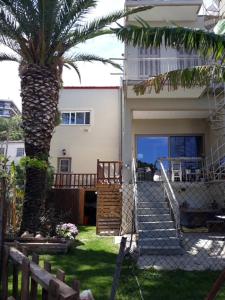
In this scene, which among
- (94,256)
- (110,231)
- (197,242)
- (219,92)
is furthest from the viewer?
(219,92)

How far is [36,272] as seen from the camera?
3617 mm

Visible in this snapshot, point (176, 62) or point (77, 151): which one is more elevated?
point (176, 62)

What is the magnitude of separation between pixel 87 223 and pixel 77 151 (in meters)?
4.22

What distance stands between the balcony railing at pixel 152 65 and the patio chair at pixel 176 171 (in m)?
4.17

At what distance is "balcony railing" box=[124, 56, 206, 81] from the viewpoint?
15.7m

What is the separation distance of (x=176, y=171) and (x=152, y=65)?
15.8ft

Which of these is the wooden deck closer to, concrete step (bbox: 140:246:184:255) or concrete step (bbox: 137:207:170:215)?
concrete step (bbox: 137:207:170:215)

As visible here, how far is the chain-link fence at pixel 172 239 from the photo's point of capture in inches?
262

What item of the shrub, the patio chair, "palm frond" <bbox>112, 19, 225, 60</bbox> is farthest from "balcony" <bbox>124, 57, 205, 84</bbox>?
"palm frond" <bbox>112, 19, 225, 60</bbox>

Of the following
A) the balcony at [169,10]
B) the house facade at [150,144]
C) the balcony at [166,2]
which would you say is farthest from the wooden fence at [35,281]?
the balcony at [166,2]

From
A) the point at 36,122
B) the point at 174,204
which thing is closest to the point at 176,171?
the point at 174,204

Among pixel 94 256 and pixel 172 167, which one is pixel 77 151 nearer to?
pixel 172 167

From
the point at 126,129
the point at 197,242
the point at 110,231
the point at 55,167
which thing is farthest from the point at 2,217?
the point at 55,167

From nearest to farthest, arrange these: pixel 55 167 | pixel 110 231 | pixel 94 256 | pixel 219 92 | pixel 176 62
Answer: pixel 94 256, pixel 110 231, pixel 219 92, pixel 176 62, pixel 55 167
